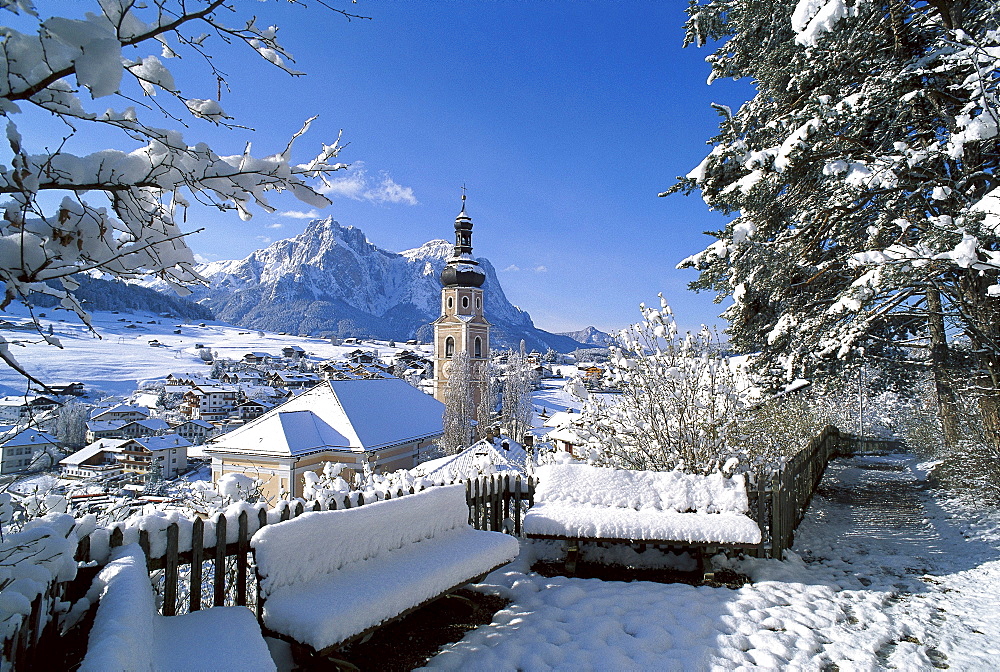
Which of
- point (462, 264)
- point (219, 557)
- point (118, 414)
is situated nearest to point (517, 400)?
point (462, 264)

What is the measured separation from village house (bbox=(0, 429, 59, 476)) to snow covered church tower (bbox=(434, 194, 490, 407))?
42.3 metres

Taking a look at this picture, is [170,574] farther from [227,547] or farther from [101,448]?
[101,448]

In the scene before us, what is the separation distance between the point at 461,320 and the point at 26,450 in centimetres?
4324

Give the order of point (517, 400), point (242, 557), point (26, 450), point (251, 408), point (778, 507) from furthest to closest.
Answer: point (251, 408), point (517, 400), point (778, 507), point (242, 557), point (26, 450)

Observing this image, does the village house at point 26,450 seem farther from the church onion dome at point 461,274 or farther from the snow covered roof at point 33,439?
the church onion dome at point 461,274

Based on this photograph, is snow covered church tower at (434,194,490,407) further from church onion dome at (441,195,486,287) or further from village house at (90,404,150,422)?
village house at (90,404,150,422)

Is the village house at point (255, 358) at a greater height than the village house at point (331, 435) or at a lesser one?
greater

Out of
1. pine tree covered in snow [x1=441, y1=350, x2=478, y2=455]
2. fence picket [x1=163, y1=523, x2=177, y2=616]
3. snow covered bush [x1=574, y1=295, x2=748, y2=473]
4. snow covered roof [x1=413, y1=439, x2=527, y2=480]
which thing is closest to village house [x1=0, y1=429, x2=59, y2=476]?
fence picket [x1=163, y1=523, x2=177, y2=616]

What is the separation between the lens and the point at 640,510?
610cm

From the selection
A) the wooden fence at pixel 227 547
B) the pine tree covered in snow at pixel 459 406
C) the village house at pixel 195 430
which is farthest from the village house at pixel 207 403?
the wooden fence at pixel 227 547

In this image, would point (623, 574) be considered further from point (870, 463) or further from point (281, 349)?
point (281, 349)

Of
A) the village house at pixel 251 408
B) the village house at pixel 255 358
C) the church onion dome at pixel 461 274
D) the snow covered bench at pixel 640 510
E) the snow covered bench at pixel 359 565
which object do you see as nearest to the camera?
the snow covered bench at pixel 359 565

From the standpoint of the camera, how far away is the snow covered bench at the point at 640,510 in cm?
538

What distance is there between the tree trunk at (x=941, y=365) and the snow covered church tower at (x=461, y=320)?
1422 inches
